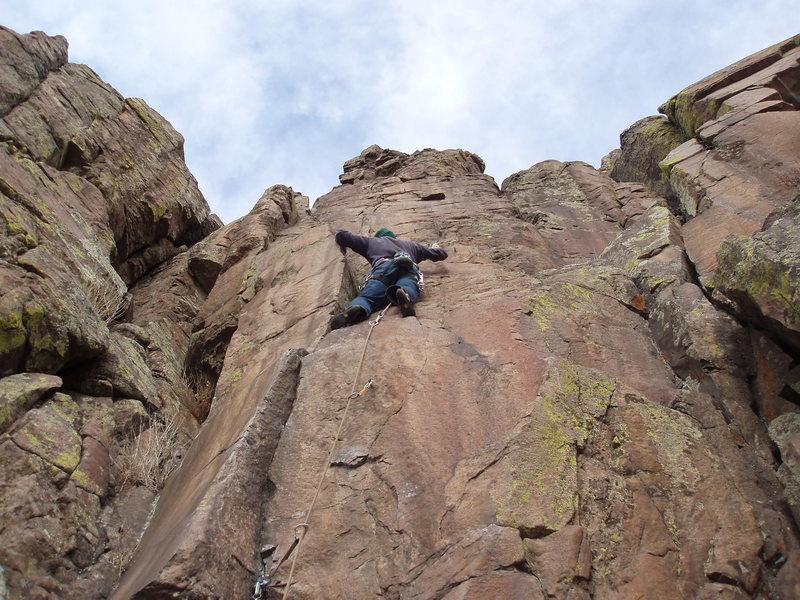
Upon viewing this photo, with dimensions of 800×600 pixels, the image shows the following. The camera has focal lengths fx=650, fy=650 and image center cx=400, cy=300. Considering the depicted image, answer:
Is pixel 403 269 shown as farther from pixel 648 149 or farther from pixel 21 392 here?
pixel 648 149

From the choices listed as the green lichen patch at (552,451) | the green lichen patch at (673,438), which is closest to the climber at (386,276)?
the green lichen patch at (552,451)

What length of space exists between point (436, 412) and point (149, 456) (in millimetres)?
3128

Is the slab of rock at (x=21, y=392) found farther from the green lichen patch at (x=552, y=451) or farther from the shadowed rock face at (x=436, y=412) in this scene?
the green lichen patch at (x=552, y=451)

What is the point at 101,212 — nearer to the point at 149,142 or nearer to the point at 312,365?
the point at 149,142

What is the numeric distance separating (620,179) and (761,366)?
476 inches

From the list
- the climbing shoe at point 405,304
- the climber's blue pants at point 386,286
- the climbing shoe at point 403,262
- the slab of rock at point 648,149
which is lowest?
the climbing shoe at point 405,304

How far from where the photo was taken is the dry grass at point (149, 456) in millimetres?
6477

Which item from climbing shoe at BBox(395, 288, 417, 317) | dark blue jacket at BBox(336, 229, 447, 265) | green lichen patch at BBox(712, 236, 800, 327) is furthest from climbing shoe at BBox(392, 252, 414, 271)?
green lichen patch at BBox(712, 236, 800, 327)

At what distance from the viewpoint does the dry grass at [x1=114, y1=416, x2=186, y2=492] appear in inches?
255

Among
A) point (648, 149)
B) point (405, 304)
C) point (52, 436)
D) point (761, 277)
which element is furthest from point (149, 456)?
point (648, 149)

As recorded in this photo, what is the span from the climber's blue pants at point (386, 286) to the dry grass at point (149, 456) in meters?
2.61

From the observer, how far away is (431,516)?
4.89 m

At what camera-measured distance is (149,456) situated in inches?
266

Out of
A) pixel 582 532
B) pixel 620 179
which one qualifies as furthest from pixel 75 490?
pixel 620 179
